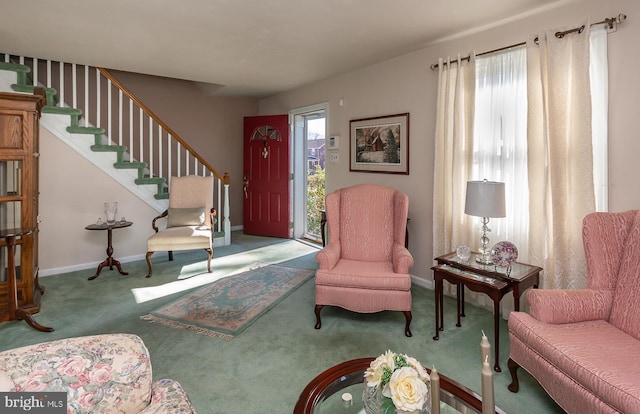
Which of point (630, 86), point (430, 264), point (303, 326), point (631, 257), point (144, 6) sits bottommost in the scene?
point (303, 326)

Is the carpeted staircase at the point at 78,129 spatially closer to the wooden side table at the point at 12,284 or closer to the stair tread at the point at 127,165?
the stair tread at the point at 127,165

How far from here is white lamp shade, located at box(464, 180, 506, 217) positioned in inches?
97.7

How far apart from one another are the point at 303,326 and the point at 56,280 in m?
3.02

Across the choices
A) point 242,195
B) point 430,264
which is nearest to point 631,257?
point 430,264

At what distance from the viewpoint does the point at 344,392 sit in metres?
1.41

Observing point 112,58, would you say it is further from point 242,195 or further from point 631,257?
point 631,257

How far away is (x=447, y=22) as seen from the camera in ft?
9.87

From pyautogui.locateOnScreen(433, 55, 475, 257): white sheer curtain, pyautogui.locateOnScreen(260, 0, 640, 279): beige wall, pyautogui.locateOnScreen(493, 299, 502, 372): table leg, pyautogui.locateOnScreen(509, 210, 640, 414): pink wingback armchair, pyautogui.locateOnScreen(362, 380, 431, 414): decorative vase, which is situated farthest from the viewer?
pyautogui.locateOnScreen(433, 55, 475, 257): white sheer curtain

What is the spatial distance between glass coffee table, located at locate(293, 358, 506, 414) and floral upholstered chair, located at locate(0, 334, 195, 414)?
1.47 ft

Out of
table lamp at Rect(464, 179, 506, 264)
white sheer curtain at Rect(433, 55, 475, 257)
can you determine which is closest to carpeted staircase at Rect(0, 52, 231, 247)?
white sheer curtain at Rect(433, 55, 475, 257)

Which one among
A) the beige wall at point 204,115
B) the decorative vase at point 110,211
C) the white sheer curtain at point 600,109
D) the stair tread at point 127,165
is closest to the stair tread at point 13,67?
the stair tread at point 127,165

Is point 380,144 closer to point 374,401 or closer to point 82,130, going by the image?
point 374,401

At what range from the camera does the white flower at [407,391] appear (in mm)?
1009

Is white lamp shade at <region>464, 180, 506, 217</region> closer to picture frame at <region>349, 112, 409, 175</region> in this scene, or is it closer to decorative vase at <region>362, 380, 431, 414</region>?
picture frame at <region>349, 112, 409, 175</region>
